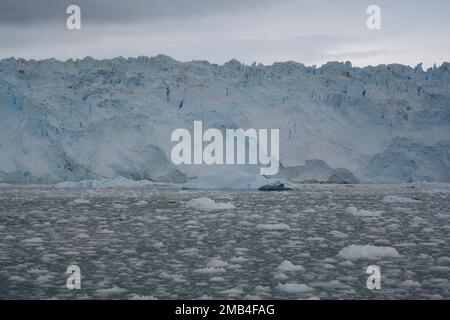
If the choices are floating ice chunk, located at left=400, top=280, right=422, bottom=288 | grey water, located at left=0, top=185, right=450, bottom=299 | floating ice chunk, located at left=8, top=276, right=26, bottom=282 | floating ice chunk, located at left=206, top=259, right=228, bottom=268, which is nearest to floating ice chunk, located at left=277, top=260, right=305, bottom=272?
grey water, located at left=0, top=185, right=450, bottom=299

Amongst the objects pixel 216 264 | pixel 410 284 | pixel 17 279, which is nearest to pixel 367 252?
pixel 410 284

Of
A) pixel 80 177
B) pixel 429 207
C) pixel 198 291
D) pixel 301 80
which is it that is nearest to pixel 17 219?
pixel 198 291

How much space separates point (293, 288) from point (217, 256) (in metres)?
1.68

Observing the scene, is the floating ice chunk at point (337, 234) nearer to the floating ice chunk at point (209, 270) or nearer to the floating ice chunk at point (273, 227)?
the floating ice chunk at point (273, 227)

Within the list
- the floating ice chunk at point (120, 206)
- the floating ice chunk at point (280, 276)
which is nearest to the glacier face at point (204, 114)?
the floating ice chunk at point (120, 206)

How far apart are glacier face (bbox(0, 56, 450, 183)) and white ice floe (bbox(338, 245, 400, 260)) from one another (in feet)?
68.3

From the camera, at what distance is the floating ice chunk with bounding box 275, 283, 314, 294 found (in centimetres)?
446

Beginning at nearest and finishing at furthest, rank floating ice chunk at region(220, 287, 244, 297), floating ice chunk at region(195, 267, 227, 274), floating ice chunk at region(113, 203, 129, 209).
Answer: floating ice chunk at region(220, 287, 244, 297) < floating ice chunk at region(195, 267, 227, 274) < floating ice chunk at region(113, 203, 129, 209)

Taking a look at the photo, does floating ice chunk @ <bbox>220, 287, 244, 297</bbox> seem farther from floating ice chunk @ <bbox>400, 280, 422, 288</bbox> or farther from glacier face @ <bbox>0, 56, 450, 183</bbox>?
glacier face @ <bbox>0, 56, 450, 183</bbox>

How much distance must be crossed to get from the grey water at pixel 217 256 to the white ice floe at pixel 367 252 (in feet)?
0.31

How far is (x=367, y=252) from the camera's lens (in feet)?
20.5

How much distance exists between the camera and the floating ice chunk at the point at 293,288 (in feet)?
14.6

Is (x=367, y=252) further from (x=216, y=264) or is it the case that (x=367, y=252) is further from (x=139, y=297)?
(x=139, y=297)
